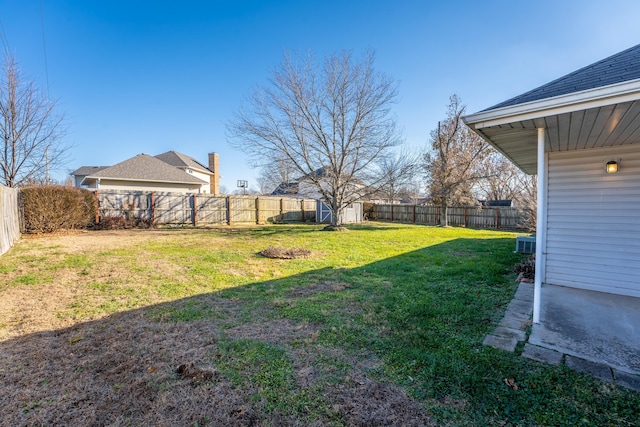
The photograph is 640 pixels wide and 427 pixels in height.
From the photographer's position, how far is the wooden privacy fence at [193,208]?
12.4m

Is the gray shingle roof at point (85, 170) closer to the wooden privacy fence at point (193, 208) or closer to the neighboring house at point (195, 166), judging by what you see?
the neighboring house at point (195, 166)

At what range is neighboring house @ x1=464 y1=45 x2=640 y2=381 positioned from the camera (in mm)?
2527

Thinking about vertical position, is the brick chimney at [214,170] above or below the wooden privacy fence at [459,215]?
above

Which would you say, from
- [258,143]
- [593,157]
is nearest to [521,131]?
[593,157]

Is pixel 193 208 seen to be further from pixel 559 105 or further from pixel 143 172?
pixel 559 105

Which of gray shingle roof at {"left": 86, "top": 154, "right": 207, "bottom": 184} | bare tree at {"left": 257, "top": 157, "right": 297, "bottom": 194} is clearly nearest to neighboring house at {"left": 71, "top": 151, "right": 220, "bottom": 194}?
gray shingle roof at {"left": 86, "top": 154, "right": 207, "bottom": 184}

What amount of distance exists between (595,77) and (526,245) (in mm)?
5613

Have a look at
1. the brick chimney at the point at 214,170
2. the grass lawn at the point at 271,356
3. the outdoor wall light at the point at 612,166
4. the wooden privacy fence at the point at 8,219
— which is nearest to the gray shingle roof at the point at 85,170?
the brick chimney at the point at 214,170

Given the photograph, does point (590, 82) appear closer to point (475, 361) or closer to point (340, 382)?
point (475, 361)

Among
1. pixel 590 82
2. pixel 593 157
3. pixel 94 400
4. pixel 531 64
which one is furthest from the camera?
pixel 531 64

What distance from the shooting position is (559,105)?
2.57 metres

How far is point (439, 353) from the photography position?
8.02 ft

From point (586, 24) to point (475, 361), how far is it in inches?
303

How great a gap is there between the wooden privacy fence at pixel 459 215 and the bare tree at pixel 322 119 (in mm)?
7972
